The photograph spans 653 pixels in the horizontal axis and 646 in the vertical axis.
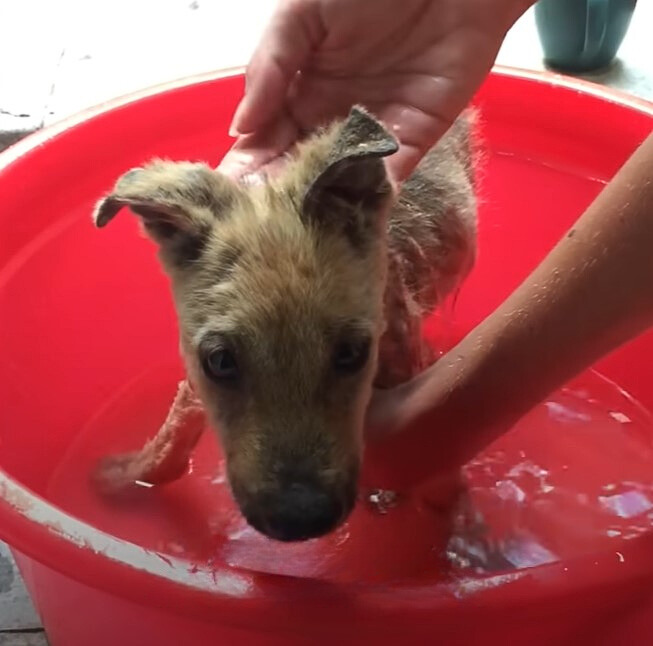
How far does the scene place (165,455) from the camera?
89.8 inches

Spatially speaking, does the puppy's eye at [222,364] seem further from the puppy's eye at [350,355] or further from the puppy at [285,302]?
the puppy's eye at [350,355]

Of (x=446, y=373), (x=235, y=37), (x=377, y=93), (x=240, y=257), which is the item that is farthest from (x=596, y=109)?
(x=235, y=37)

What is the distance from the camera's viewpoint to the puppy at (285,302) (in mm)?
1457

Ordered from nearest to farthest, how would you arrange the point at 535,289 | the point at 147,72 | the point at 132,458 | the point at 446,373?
the point at 535,289
the point at 446,373
the point at 132,458
the point at 147,72

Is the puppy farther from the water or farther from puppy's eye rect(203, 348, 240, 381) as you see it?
the water

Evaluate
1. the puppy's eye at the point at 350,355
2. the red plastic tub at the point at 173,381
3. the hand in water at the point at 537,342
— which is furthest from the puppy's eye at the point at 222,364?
the hand in water at the point at 537,342

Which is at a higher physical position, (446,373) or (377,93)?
(377,93)

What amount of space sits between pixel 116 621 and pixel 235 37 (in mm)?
2455

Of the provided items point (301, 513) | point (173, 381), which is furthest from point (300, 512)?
point (173, 381)

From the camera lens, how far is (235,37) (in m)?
3.65

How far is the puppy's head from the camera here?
146 cm

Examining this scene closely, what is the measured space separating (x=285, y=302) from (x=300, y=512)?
29 cm

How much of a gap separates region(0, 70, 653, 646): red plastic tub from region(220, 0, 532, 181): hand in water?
1.69 feet

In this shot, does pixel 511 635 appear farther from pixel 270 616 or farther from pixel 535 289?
pixel 535 289
